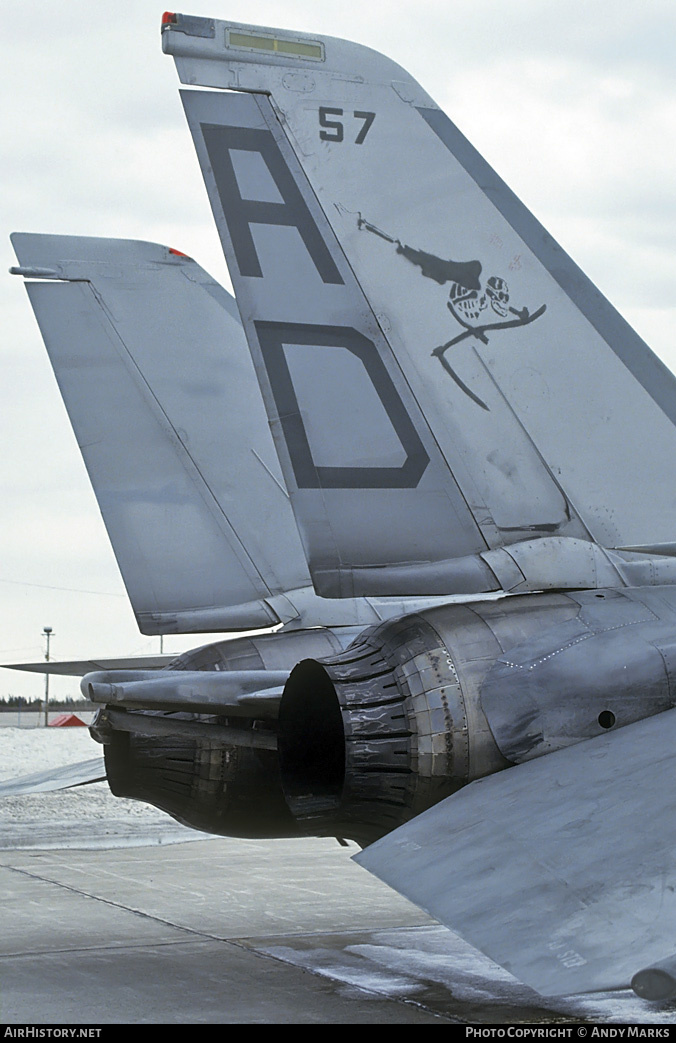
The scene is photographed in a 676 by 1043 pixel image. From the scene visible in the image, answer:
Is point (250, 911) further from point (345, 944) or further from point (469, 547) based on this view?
point (469, 547)

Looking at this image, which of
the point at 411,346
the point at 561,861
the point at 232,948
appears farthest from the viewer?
the point at 232,948

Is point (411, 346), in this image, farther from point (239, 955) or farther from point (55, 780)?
point (55, 780)

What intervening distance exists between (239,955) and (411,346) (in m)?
3.87

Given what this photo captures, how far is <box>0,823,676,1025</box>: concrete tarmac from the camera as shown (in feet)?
18.1

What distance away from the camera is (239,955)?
6.94 metres

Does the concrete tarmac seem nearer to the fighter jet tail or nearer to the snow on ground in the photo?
the snow on ground

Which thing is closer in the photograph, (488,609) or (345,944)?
(488,609)

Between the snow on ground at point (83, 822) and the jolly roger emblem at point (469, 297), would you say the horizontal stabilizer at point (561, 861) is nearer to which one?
the jolly roger emblem at point (469, 297)

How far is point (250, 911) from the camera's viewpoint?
862 centimetres

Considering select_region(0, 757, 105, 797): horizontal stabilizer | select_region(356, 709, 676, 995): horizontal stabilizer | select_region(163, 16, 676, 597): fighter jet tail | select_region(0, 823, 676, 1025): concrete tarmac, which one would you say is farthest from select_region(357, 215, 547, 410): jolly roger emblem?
select_region(0, 757, 105, 797): horizontal stabilizer

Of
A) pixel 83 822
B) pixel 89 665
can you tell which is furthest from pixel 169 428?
pixel 83 822

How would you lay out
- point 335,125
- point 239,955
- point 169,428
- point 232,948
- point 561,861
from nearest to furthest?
point 561,861 < point 335,125 < point 239,955 < point 232,948 < point 169,428

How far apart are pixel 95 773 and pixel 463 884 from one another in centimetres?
491

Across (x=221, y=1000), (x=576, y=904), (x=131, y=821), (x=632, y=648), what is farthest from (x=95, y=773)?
(x=131, y=821)
